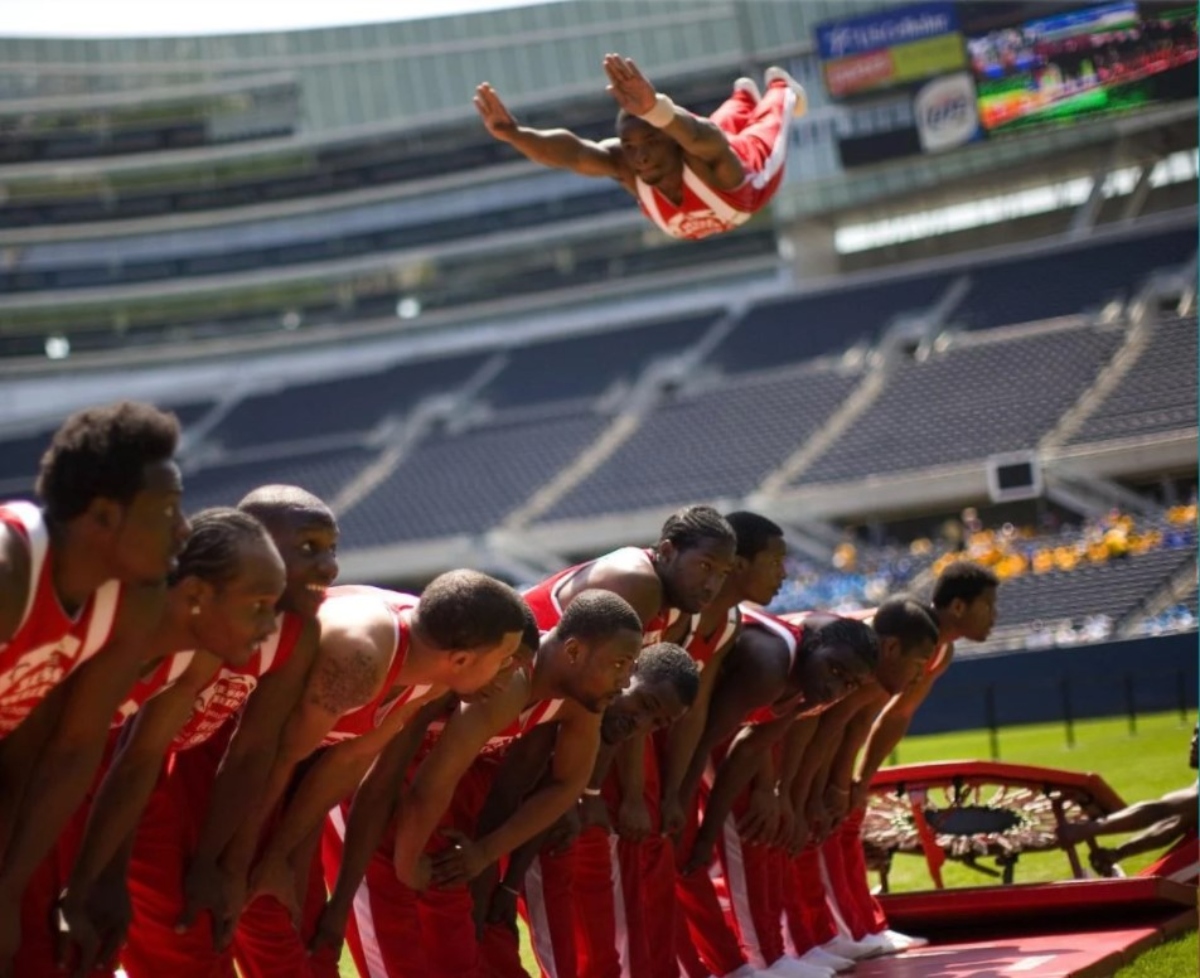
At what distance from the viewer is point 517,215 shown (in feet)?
176

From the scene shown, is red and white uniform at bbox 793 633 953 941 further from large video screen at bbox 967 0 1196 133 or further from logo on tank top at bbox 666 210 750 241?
large video screen at bbox 967 0 1196 133

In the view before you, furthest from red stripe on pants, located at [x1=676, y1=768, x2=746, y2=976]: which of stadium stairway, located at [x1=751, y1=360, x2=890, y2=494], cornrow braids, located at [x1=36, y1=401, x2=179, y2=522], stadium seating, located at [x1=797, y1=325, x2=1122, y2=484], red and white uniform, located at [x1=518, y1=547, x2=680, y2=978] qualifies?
stadium stairway, located at [x1=751, y1=360, x2=890, y2=494]

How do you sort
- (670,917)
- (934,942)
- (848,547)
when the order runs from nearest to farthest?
1. (670,917)
2. (934,942)
3. (848,547)

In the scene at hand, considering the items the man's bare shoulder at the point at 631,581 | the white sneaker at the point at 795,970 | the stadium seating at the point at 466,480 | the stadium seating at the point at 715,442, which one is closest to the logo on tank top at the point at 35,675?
the man's bare shoulder at the point at 631,581

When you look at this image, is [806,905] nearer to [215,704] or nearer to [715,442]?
[215,704]

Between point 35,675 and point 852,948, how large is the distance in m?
4.73

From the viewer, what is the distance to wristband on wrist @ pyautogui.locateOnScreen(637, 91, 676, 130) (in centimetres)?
684

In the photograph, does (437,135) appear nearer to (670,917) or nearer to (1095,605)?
(1095,605)

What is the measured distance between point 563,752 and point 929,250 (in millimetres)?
44050

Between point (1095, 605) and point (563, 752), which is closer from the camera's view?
point (563, 752)

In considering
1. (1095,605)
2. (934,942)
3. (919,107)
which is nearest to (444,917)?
(934,942)

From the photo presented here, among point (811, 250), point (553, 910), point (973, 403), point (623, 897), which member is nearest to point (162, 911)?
point (553, 910)

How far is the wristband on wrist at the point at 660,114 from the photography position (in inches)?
269

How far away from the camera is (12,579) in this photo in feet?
12.1
